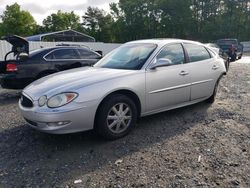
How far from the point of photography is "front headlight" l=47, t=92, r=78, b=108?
3.71 m

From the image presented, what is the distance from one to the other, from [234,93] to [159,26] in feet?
169

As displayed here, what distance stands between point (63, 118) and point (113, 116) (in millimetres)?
811

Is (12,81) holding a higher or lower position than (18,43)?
lower

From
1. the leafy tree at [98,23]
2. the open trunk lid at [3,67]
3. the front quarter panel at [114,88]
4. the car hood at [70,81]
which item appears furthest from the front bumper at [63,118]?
the leafy tree at [98,23]

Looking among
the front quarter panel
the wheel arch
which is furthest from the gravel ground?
the front quarter panel

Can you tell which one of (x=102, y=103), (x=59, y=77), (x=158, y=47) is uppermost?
(x=158, y=47)

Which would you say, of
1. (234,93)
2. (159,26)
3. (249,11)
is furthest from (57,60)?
(249,11)

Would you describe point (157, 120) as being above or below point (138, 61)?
below

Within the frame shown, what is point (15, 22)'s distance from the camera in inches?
2324

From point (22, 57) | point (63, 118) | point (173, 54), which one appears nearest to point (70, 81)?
point (63, 118)

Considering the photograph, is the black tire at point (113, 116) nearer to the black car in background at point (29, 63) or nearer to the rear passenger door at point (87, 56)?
the black car in background at point (29, 63)

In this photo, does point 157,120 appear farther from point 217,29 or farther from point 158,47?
point 217,29

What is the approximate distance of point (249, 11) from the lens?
188 feet

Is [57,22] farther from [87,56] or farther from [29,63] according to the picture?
[29,63]
